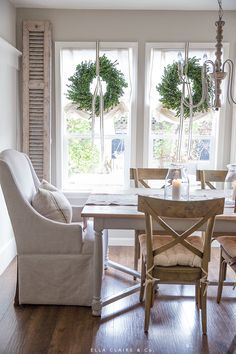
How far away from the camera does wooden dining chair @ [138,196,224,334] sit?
86.1 inches

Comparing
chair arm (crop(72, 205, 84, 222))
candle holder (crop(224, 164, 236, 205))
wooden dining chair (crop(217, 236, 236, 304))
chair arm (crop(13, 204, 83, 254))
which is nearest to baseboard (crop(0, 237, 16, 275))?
chair arm (crop(72, 205, 84, 222))

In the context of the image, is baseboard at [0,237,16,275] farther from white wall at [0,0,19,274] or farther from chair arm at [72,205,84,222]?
chair arm at [72,205,84,222]

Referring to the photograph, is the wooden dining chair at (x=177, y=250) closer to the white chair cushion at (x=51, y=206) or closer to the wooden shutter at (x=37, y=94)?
the white chair cushion at (x=51, y=206)

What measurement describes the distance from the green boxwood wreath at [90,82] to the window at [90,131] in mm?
54

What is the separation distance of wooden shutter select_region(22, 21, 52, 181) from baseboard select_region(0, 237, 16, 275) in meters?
0.84

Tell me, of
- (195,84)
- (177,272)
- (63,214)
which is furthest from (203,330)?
(195,84)

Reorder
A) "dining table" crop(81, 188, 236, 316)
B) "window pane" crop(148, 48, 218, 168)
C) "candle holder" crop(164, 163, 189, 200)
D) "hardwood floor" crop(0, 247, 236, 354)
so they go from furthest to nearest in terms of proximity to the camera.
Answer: "window pane" crop(148, 48, 218, 168) → "candle holder" crop(164, 163, 189, 200) → "dining table" crop(81, 188, 236, 316) → "hardwood floor" crop(0, 247, 236, 354)

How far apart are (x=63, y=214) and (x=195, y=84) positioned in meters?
2.20

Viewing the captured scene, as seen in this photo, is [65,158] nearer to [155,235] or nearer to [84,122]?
[84,122]

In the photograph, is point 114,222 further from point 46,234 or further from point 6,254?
point 6,254

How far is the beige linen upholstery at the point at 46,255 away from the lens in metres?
2.68

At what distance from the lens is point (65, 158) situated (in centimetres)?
432

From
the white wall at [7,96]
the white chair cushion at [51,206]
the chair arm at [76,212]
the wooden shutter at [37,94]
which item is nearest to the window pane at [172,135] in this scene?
the chair arm at [76,212]

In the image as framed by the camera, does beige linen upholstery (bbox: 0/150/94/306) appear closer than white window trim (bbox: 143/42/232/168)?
Yes
